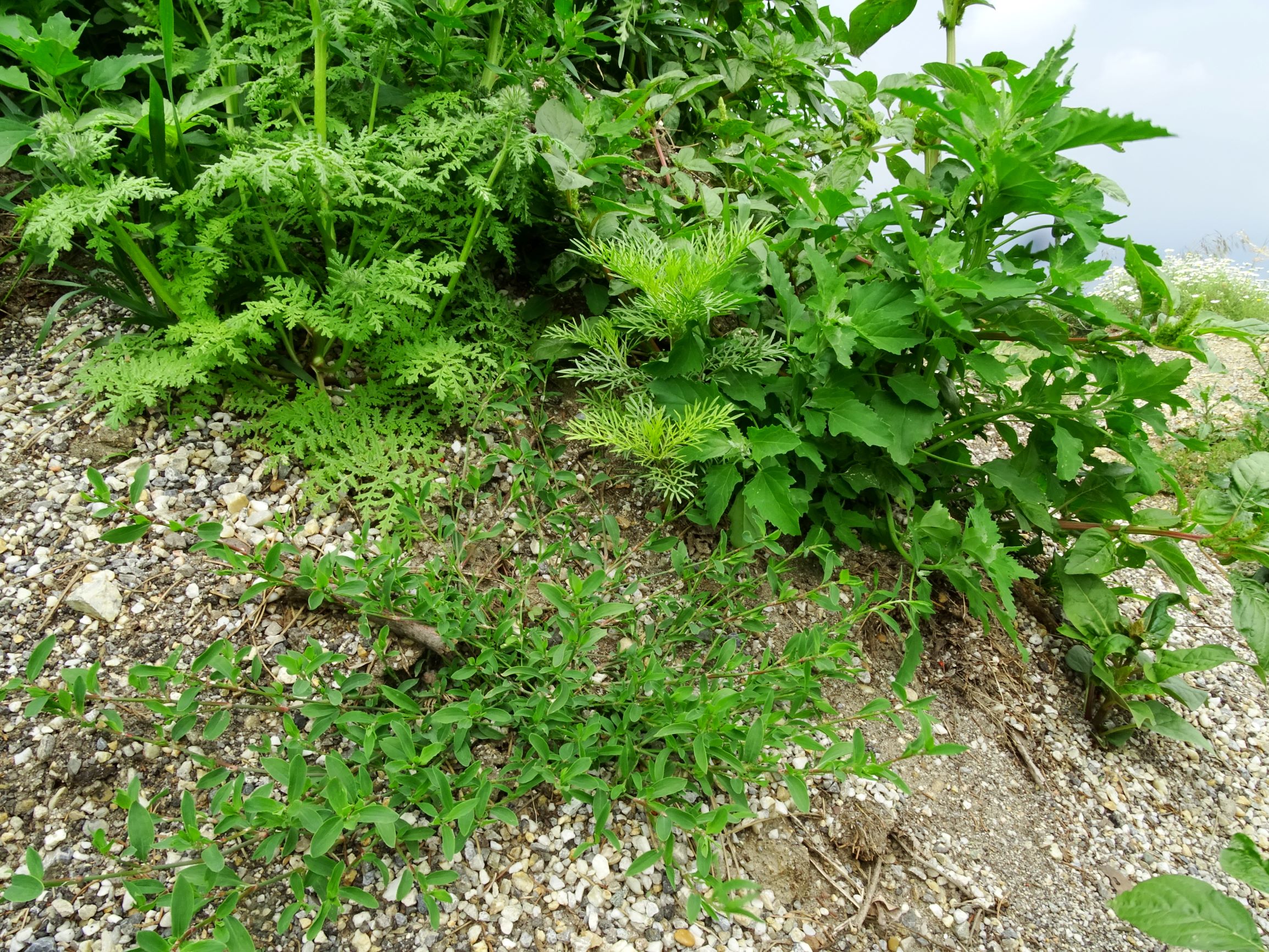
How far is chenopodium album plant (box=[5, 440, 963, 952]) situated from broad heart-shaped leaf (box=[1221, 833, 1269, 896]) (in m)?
0.66

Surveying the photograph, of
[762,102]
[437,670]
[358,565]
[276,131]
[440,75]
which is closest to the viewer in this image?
[358,565]

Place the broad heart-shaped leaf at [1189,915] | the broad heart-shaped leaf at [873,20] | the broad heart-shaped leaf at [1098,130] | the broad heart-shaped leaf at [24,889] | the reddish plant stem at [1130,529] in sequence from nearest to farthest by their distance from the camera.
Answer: the broad heart-shaped leaf at [24,889]
the broad heart-shaped leaf at [1189,915]
the broad heart-shaped leaf at [1098,130]
the reddish plant stem at [1130,529]
the broad heart-shaped leaf at [873,20]

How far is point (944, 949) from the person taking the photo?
158cm

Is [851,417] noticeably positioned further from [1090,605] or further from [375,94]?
[375,94]

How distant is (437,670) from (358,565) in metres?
0.35

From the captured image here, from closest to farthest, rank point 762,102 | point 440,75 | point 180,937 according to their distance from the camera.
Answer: point 180,937 → point 440,75 → point 762,102

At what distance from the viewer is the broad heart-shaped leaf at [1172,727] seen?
7.05 feet

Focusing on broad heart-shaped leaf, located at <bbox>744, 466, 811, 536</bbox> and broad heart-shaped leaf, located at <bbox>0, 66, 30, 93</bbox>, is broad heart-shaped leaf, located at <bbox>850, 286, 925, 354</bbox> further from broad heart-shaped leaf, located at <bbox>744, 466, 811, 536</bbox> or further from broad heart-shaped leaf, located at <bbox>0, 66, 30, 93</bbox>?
broad heart-shaped leaf, located at <bbox>0, 66, 30, 93</bbox>

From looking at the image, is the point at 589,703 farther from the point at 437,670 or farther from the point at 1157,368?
the point at 1157,368

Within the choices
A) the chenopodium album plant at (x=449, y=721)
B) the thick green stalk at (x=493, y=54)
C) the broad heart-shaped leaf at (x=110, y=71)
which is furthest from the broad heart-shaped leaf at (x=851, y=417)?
the broad heart-shaped leaf at (x=110, y=71)

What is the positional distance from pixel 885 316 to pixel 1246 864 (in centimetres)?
133

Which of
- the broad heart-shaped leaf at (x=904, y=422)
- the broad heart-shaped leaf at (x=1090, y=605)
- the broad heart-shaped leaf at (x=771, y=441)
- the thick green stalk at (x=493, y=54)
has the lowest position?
the broad heart-shaped leaf at (x=1090, y=605)

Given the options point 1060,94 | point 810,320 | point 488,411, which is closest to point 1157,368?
point 1060,94

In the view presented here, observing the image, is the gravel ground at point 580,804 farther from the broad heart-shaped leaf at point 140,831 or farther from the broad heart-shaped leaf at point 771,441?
the broad heart-shaped leaf at point 771,441
